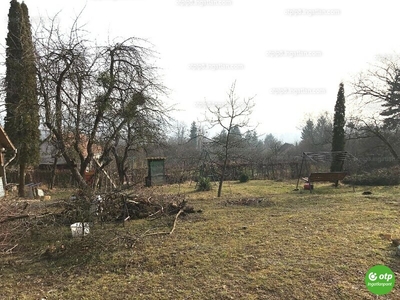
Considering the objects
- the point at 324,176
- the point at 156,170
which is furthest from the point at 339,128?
the point at 156,170

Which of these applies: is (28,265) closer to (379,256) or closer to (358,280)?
(358,280)

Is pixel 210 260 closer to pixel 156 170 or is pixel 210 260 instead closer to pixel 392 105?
A: pixel 156 170

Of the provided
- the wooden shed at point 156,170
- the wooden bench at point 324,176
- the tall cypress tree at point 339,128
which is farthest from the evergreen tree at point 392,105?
the wooden shed at point 156,170

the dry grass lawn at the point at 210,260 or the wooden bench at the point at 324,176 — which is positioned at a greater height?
the wooden bench at the point at 324,176

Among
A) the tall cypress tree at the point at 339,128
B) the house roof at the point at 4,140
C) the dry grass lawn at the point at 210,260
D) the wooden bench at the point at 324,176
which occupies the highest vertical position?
the tall cypress tree at the point at 339,128

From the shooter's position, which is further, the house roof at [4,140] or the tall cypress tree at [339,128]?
the tall cypress tree at [339,128]

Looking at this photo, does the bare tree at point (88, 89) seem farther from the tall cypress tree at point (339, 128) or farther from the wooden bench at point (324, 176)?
the tall cypress tree at point (339, 128)

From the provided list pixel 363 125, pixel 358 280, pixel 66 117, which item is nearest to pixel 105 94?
pixel 66 117

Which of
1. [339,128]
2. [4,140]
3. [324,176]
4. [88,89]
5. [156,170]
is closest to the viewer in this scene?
[88,89]

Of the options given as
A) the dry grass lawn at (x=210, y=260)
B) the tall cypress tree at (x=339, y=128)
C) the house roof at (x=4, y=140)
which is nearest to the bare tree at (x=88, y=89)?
the dry grass lawn at (x=210, y=260)

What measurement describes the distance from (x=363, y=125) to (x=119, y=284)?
2219 centimetres

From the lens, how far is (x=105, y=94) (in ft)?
24.2

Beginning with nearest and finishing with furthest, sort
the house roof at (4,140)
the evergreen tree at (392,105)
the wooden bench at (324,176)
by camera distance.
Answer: the house roof at (4,140) → the wooden bench at (324,176) → the evergreen tree at (392,105)

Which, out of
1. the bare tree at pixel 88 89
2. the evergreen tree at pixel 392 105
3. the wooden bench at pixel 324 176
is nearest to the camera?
the bare tree at pixel 88 89
